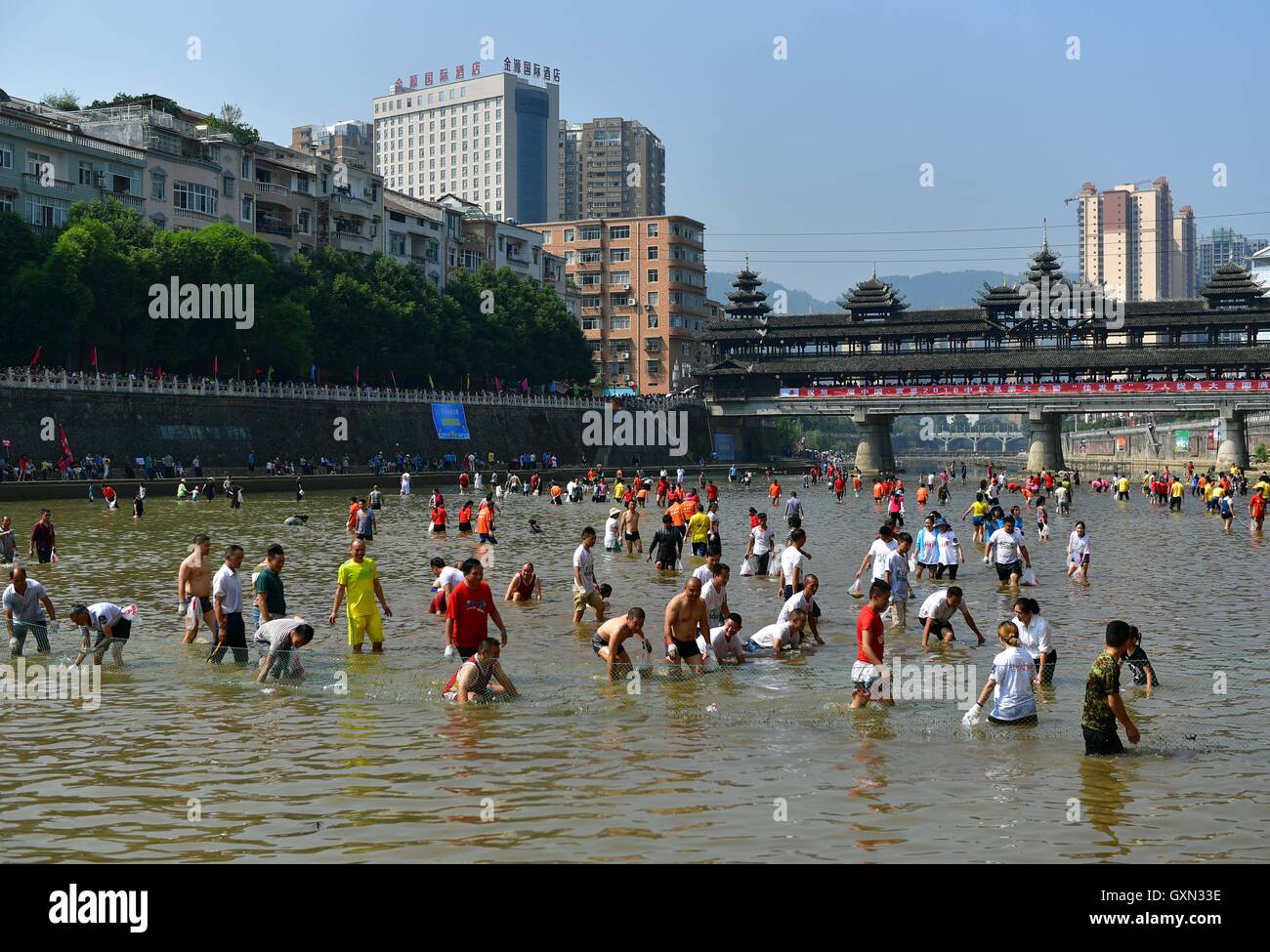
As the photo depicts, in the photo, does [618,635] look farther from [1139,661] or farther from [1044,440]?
[1044,440]

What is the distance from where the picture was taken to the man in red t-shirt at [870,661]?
1289 cm

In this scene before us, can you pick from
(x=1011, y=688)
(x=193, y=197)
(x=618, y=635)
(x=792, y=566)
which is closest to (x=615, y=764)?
(x=618, y=635)

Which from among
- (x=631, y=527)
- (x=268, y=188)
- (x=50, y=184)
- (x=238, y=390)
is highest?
(x=268, y=188)

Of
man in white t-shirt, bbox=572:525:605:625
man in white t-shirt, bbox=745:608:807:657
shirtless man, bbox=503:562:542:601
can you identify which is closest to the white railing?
shirtless man, bbox=503:562:542:601

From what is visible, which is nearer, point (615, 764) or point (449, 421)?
point (615, 764)

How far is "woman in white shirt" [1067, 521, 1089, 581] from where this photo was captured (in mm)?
24156

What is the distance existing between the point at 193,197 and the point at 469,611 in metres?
67.1

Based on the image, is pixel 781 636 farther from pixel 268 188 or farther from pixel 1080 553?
pixel 268 188

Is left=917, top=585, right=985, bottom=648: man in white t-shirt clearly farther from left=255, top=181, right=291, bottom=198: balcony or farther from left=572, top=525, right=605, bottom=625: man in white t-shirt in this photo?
left=255, top=181, right=291, bottom=198: balcony

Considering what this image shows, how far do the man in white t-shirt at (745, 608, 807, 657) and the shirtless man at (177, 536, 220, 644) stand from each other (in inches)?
267

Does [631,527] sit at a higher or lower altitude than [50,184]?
lower

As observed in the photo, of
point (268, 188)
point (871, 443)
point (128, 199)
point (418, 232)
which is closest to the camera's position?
point (128, 199)

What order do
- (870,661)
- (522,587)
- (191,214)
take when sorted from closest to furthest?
(870,661)
(522,587)
(191,214)

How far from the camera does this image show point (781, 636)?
16.0 m
